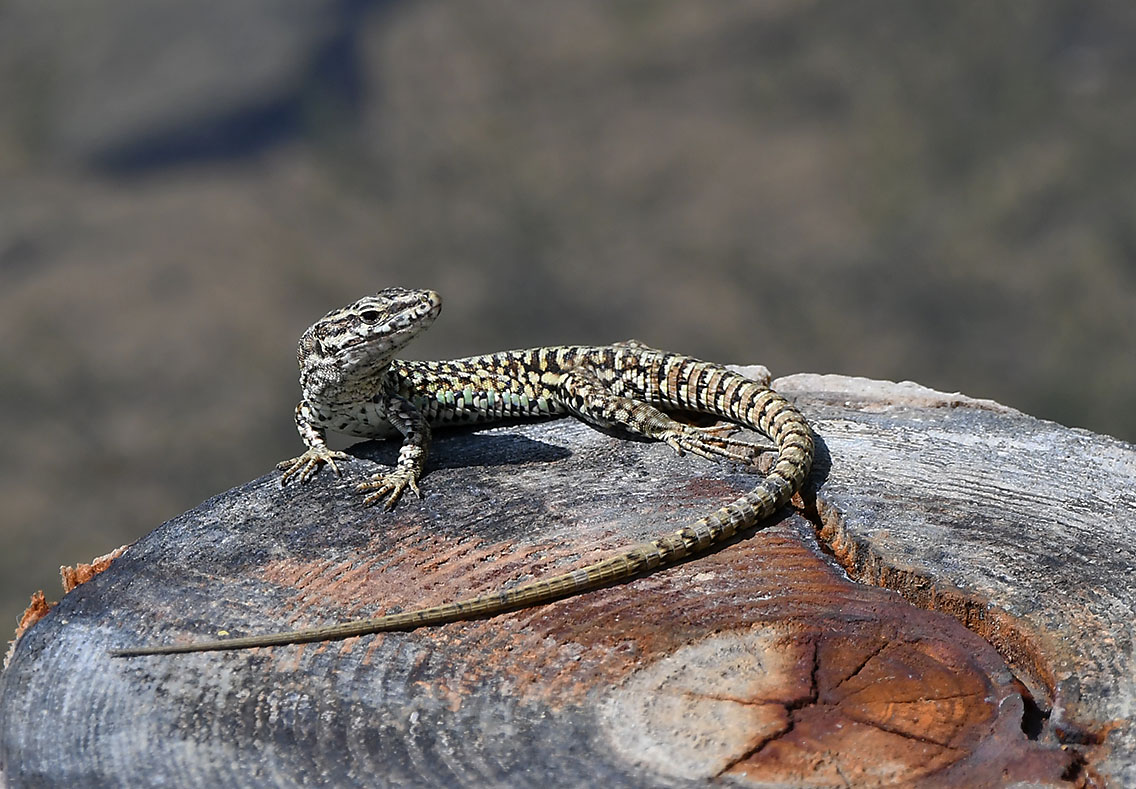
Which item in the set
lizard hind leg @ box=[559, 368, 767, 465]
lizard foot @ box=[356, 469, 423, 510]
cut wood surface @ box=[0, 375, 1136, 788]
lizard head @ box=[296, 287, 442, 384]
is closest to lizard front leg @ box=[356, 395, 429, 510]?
lizard foot @ box=[356, 469, 423, 510]

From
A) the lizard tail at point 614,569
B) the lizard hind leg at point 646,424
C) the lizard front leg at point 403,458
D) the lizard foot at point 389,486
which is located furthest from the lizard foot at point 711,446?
the lizard foot at point 389,486

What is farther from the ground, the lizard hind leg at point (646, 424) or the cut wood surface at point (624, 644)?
the lizard hind leg at point (646, 424)

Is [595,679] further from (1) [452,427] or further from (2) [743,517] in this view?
(1) [452,427]

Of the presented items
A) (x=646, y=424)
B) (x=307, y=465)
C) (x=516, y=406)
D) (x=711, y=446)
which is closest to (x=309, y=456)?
(x=307, y=465)

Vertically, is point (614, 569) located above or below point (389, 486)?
below

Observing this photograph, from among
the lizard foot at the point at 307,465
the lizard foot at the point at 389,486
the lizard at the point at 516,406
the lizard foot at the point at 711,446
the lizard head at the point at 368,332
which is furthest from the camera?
the lizard head at the point at 368,332

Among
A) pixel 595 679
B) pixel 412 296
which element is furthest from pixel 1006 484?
pixel 412 296

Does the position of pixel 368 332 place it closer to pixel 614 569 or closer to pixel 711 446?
pixel 711 446

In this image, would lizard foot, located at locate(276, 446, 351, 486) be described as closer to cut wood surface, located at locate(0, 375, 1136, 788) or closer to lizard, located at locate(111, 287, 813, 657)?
lizard, located at locate(111, 287, 813, 657)

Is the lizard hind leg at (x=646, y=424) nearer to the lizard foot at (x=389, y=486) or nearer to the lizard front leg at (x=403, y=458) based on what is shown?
the lizard front leg at (x=403, y=458)
